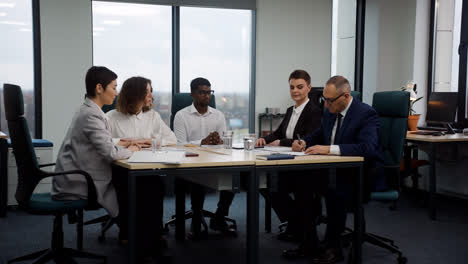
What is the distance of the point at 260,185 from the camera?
2.67 m

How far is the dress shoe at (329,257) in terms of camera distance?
9.80 ft

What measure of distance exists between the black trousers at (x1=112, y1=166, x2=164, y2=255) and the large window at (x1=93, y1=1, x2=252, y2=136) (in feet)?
11.1

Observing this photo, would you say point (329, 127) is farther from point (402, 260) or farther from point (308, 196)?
point (402, 260)

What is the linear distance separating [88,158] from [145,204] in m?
0.45

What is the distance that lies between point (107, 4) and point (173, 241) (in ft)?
12.0

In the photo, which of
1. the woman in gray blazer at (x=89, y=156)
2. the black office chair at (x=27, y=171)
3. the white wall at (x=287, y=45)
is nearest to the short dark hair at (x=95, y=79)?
the woman in gray blazer at (x=89, y=156)

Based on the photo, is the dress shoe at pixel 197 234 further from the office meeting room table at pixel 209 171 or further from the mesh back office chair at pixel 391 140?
the mesh back office chair at pixel 391 140

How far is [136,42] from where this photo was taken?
608 centimetres

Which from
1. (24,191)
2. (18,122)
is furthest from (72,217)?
(18,122)

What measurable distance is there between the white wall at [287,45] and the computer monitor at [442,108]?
1936 millimetres

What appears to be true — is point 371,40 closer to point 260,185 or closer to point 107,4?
point 107,4

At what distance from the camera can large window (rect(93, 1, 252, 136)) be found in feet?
19.6

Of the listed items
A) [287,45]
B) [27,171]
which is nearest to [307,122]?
[27,171]

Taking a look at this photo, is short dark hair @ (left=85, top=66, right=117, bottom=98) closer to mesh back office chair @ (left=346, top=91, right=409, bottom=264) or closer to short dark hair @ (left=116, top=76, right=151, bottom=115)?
short dark hair @ (left=116, top=76, right=151, bottom=115)
